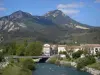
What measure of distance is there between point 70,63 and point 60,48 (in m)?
42.9

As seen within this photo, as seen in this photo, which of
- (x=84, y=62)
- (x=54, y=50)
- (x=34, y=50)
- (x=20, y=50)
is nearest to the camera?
(x=84, y=62)

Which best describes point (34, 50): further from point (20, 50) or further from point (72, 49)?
point (72, 49)

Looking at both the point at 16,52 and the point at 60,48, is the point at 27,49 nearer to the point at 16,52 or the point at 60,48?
the point at 16,52

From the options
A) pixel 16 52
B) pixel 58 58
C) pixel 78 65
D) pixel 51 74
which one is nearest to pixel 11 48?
pixel 16 52

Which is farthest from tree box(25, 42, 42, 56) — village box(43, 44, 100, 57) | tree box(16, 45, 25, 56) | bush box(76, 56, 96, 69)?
bush box(76, 56, 96, 69)

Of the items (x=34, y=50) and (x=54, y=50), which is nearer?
(x=34, y=50)

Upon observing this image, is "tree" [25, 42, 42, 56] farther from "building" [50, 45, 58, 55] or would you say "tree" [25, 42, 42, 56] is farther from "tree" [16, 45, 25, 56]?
"building" [50, 45, 58, 55]

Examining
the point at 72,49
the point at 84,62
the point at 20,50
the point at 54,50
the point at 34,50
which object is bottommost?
the point at 84,62

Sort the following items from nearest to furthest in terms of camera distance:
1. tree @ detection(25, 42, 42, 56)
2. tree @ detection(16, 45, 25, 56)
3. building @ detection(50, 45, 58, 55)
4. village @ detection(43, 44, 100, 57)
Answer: tree @ detection(25, 42, 42, 56), tree @ detection(16, 45, 25, 56), village @ detection(43, 44, 100, 57), building @ detection(50, 45, 58, 55)

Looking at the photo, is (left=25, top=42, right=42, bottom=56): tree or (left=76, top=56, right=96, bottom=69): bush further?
(left=25, top=42, right=42, bottom=56): tree

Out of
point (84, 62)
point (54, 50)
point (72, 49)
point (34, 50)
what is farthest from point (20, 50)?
point (54, 50)

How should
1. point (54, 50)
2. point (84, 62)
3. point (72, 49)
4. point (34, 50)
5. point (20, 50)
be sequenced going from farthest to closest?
point (54, 50), point (72, 49), point (34, 50), point (20, 50), point (84, 62)

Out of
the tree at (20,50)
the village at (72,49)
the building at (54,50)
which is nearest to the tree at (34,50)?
the tree at (20,50)

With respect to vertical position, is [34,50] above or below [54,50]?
above
